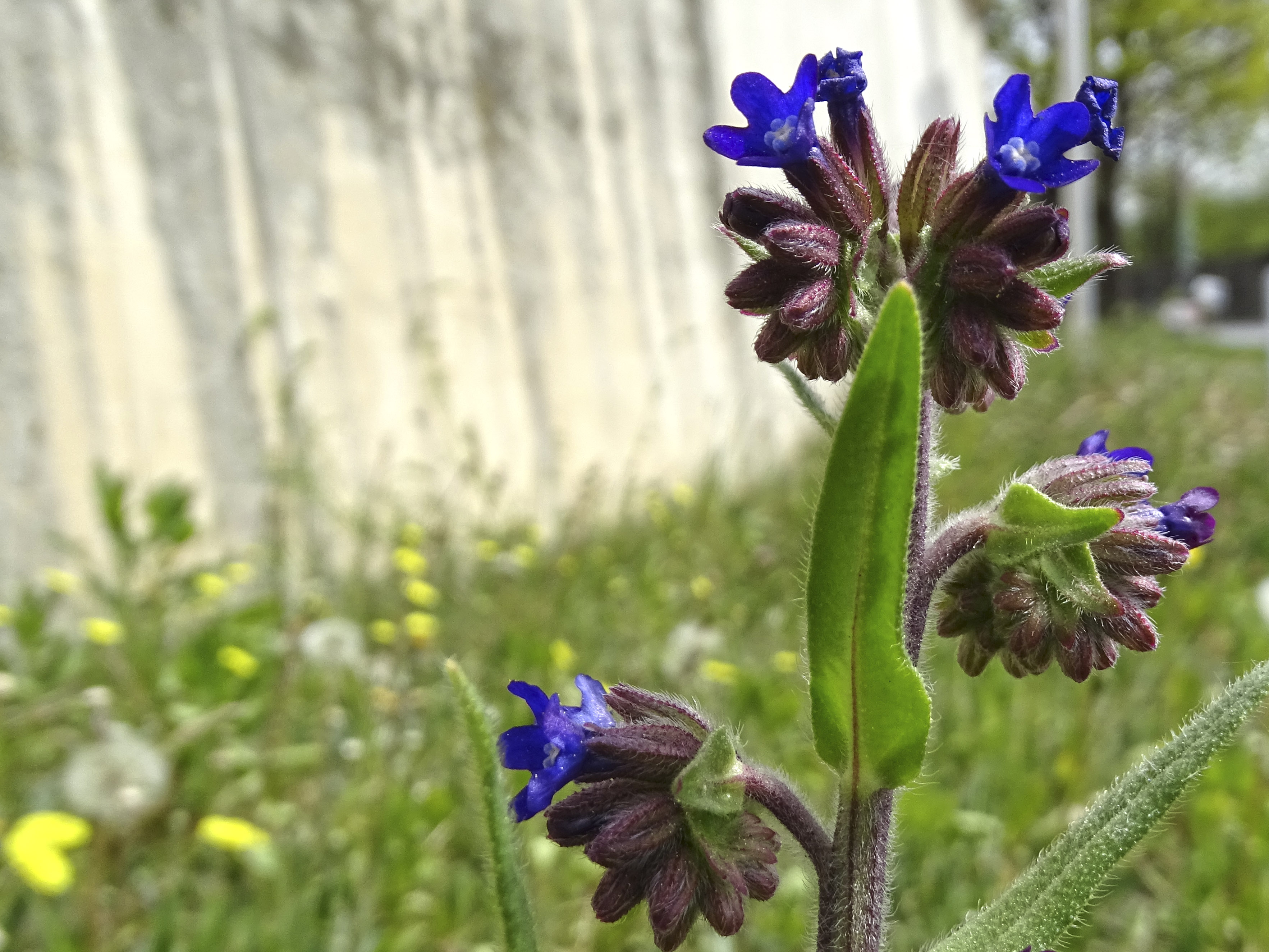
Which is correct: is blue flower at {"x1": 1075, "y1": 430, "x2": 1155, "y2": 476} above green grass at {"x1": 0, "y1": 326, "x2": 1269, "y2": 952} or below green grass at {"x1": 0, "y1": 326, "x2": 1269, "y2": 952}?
above

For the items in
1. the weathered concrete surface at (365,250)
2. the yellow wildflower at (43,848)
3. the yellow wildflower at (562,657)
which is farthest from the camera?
the weathered concrete surface at (365,250)

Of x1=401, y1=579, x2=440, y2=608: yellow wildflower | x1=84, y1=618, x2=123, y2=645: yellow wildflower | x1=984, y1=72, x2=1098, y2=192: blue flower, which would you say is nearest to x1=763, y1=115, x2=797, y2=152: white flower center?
x1=984, y1=72, x2=1098, y2=192: blue flower

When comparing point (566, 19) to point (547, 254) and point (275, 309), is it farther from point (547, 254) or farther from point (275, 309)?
point (275, 309)

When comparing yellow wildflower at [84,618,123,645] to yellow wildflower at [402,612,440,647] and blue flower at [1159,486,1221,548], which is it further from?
blue flower at [1159,486,1221,548]

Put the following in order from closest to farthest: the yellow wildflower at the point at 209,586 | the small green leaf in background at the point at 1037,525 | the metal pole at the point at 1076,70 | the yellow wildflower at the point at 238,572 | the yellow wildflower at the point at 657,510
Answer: the small green leaf in background at the point at 1037,525 → the yellow wildflower at the point at 209,586 → the yellow wildflower at the point at 238,572 → the yellow wildflower at the point at 657,510 → the metal pole at the point at 1076,70

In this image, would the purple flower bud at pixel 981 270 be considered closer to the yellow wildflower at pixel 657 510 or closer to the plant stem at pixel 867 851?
the plant stem at pixel 867 851

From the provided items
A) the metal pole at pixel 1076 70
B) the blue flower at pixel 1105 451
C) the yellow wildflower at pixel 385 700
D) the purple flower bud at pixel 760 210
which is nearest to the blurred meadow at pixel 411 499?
the yellow wildflower at pixel 385 700

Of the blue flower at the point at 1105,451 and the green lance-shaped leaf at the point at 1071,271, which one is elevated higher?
the green lance-shaped leaf at the point at 1071,271
